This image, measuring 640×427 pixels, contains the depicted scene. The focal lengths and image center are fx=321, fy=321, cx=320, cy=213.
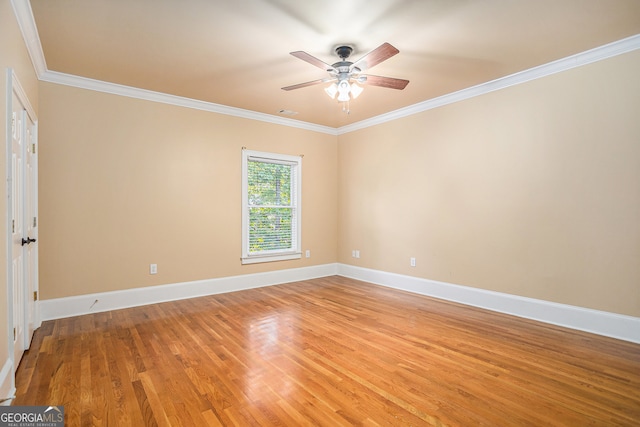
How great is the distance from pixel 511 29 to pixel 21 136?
4327 mm

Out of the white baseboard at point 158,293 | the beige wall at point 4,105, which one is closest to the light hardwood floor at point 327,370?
the white baseboard at point 158,293

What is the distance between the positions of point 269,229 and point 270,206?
0.39 m

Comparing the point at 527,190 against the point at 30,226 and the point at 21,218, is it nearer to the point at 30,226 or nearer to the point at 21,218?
the point at 21,218

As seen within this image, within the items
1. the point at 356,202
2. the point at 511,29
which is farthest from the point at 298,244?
the point at 511,29

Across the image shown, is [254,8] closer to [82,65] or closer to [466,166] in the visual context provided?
[82,65]

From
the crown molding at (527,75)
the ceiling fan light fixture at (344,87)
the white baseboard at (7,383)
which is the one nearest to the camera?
the white baseboard at (7,383)

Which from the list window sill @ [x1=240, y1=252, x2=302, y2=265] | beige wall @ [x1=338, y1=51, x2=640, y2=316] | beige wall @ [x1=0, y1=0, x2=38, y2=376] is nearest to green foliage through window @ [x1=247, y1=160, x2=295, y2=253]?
window sill @ [x1=240, y1=252, x2=302, y2=265]

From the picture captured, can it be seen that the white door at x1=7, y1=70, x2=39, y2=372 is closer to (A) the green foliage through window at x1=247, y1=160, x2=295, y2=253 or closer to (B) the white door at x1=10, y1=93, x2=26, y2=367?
(B) the white door at x1=10, y1=93, x2=26, y2=367

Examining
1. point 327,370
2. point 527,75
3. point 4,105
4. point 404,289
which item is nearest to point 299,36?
point 4,105

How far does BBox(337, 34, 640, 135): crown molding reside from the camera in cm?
306

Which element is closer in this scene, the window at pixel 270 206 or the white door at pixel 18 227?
the white door at pixel 18 227

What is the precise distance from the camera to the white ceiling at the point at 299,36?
98.0 inches

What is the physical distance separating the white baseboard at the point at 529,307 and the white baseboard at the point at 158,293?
1.74 m

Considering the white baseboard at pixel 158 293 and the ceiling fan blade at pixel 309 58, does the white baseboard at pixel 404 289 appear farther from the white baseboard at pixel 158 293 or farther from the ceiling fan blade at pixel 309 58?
the ceiling fan blade at pixel 309 58
